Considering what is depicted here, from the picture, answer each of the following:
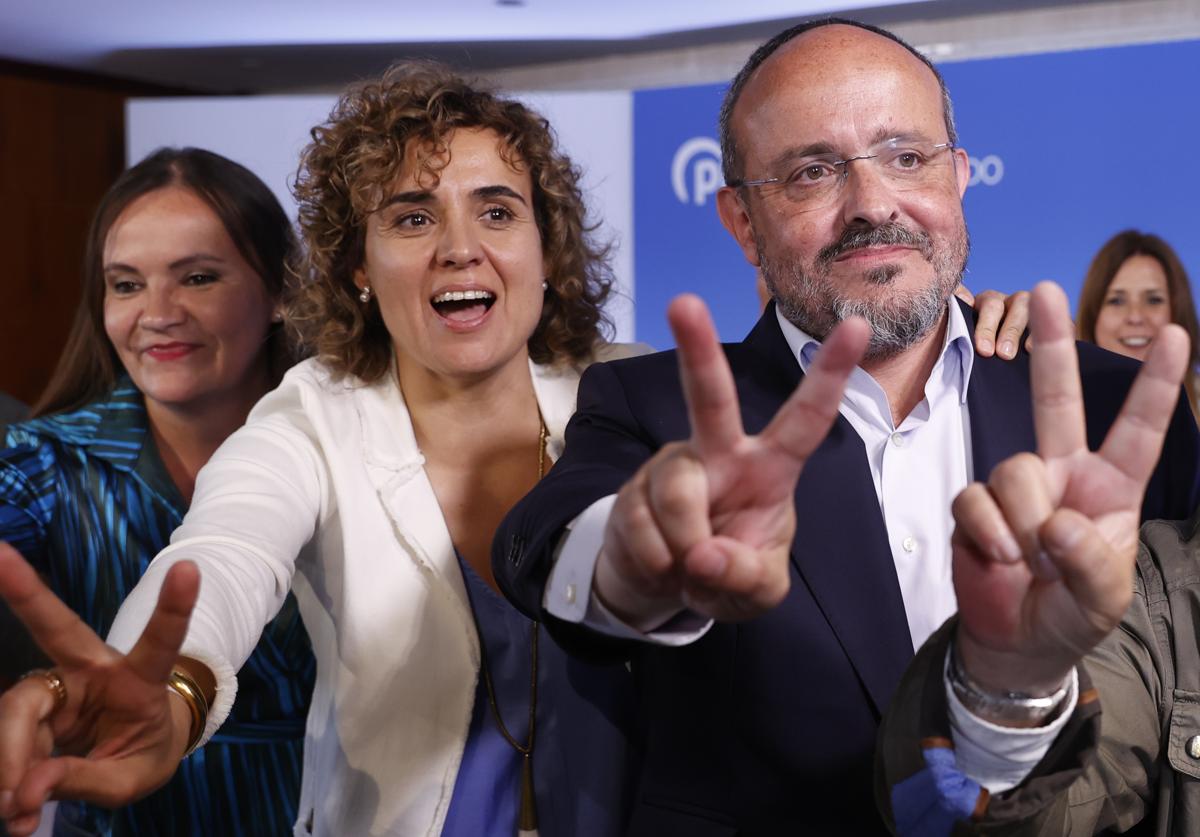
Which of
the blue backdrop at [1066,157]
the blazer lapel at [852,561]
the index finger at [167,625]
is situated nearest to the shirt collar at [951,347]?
the blazer lapel at [852,561]

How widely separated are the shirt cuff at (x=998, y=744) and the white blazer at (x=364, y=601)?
826 mm

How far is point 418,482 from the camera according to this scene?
1.85 m

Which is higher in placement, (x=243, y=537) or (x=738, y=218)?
(x=738, y=218)

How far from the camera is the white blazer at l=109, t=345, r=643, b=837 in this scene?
1716 millimetres

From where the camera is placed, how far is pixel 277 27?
641 cm

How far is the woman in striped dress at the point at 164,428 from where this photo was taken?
2096 mm

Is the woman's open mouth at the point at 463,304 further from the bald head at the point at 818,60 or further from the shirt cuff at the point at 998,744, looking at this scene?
the shirt cuff at the point at 998,744

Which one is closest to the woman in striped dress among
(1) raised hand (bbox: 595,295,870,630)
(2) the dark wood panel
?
(1) raised hand (bbox: 595,295,870,630)

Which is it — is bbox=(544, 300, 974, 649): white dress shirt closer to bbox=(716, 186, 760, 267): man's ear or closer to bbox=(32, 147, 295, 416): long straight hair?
bbox=(716, 186, 760, 267): man's ear

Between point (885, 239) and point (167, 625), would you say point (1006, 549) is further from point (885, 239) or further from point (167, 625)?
point (167, 625)

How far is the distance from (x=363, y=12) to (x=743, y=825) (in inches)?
216

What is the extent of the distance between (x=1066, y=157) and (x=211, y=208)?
3592 mm

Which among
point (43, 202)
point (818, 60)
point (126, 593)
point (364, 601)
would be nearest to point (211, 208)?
point (126, 593)

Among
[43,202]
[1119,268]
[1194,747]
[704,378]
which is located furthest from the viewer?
[43,202]
